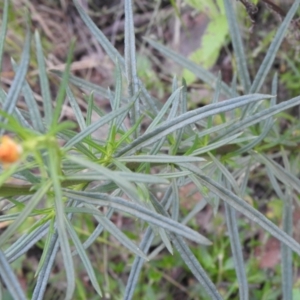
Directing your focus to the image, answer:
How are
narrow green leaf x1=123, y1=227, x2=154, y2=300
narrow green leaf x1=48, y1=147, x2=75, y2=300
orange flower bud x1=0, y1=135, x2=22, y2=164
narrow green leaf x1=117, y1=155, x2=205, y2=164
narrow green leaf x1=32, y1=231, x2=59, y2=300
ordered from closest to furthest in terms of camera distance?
orange flower bud x1=0, y1=135, x2=22, y2=164, narrow green leaf x1=48, y1=147, x2=75, y2=300, narrow green leaf x1=117, y1=155, x2=205, y2=164, narrow green leaf x1=32, y1=231, x2=59, y2=300, narrow green leaf x1=123, y1=227, x2=154, y2=300

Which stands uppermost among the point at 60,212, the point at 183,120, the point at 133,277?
the point at 183,120

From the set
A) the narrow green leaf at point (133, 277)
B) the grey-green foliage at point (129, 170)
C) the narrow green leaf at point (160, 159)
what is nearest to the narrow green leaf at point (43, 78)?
the grey-green foliage at point (129, 170)

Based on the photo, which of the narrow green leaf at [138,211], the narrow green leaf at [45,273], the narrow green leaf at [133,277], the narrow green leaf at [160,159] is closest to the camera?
the narrow green leaf at [138,211]

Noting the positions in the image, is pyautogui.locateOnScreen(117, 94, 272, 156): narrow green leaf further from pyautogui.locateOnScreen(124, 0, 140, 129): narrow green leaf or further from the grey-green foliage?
pyautogui.locateOnScreen(124, 0, 140, 129): narrow green leaf

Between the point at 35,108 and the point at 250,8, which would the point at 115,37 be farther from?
the point at 35,108

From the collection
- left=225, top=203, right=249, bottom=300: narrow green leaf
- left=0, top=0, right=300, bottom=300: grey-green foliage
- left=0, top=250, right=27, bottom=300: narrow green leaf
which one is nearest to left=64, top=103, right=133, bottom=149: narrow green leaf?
left=0, top=0, right=300, bottom=300: grey-green foliage

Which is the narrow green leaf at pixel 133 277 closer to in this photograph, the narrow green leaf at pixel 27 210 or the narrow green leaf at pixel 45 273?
the narrow green leaf at pixel 45 273

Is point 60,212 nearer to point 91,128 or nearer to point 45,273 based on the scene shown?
point 91,128

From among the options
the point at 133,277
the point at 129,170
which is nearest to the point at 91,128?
the point at 129,170

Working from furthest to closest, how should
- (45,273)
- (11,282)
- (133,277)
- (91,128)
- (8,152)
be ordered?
1. (133,277)
2. (45,273)
3. (91,128)
4. (11,282)
5. (8,152)

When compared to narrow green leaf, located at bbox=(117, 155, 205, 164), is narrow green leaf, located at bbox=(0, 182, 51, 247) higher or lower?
lower

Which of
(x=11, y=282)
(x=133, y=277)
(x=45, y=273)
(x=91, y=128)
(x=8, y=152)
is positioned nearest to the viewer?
(x=8, y=152)
